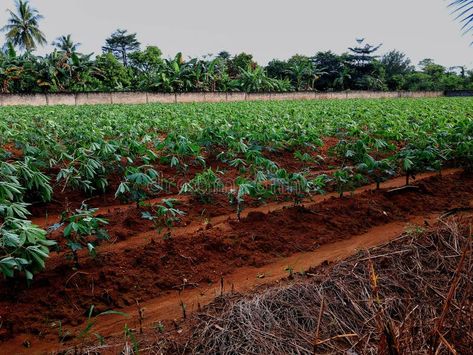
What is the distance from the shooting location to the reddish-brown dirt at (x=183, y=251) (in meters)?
2.90

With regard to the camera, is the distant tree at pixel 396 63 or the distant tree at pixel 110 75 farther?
the distant tree at pixel 396 63

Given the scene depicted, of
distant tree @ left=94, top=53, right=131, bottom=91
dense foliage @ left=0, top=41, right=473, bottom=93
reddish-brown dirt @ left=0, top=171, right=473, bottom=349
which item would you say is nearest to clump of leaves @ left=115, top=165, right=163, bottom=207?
reddish-brown dirt @ left=0, top=171, right=473, bottom=349

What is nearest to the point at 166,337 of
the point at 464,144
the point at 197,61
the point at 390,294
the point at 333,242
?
the point at 390,294

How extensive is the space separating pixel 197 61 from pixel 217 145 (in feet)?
82.6

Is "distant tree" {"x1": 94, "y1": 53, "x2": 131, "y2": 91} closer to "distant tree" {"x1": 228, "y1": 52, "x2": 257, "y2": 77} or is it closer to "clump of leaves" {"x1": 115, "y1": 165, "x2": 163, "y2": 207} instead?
"distant tree" {"x1": 228, "y1": 52, "x2": 257, "y2": 77}

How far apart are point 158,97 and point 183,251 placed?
2594cm

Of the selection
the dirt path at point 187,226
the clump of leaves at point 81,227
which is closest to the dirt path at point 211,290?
the clump of leaves at point 81,227

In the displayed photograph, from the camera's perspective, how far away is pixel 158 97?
1115 inches

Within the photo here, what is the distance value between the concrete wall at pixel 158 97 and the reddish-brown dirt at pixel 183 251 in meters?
21.9

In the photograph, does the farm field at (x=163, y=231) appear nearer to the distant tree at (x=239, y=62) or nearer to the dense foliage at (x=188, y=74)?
the dense foliage at (x=188, y=74)

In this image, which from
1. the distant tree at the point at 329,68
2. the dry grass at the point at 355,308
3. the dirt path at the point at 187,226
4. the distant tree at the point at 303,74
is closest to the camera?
the dry grass at the point at 355,308

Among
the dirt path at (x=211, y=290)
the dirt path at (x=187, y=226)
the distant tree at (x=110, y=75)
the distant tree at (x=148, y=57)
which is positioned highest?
the distant tree at (x=148, y=57)

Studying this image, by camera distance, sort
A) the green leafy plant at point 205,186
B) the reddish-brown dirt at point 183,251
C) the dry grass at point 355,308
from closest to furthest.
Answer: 1. the dry grass at point 355,308
2. the reddish-brown dirt at point 183,251
3. the green leafy plant at point 205,186

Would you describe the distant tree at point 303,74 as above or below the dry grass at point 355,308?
above
